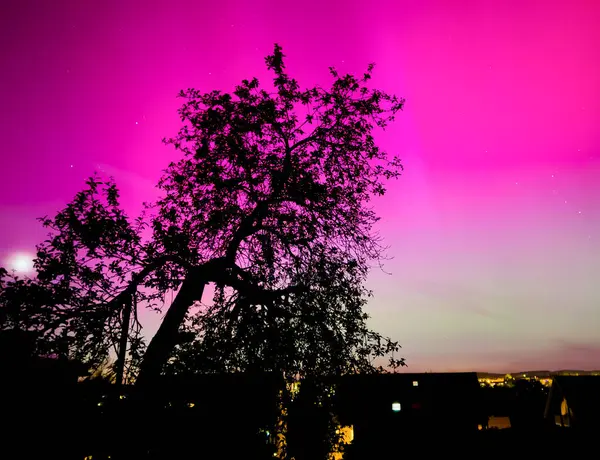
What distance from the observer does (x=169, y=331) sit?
12.8 m

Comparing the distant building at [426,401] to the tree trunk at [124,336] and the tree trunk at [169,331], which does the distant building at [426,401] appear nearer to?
the tree trunk at [169,331]

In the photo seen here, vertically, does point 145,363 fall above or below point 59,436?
above

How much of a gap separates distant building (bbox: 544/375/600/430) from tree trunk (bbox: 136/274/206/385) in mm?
34517

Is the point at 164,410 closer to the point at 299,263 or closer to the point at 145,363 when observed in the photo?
the point at 145,363

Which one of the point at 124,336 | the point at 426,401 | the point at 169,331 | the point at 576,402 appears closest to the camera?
the point at 124,336

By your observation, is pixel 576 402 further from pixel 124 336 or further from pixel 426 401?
pixel 124 336

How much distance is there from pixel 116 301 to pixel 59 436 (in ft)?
23.1

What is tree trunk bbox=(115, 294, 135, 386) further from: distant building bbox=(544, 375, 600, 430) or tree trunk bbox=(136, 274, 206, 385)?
distant building bbox=(544, 375, 600, 430)

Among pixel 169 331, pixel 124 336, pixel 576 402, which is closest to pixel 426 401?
pixel 576 402

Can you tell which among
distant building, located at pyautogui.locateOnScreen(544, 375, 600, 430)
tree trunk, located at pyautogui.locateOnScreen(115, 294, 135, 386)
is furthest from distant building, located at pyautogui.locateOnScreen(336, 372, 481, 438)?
tree trunk, located at pyautogui.locateOnScreen(115, 294, 135, 386)

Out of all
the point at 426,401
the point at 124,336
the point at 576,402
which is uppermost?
the point at 124,336

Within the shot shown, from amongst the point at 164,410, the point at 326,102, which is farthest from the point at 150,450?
the point at 326,102

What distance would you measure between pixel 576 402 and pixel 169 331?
36.1 meters

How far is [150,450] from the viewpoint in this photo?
794cm
